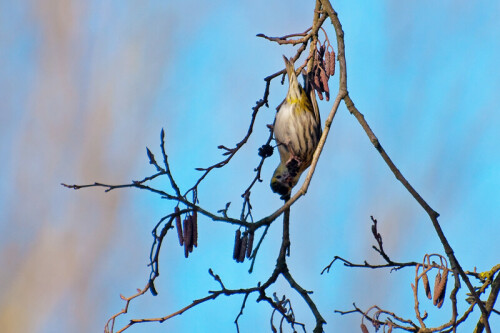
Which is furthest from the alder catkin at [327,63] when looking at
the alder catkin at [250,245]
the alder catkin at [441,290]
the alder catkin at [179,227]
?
the alder catkin at [441,290]

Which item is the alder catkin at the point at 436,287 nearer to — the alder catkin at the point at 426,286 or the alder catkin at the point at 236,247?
the alder catkin at the point at 426,286

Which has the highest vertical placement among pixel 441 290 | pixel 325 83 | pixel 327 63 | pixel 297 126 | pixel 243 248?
pixel 297 126

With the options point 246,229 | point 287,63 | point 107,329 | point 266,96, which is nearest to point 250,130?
point 266,96

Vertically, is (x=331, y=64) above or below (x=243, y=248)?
above

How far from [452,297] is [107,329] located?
1.19 m

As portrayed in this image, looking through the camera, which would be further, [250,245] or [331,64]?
[331,64]

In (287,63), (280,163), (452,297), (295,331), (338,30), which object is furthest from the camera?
(280,163)

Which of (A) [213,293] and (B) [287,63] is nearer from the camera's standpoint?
(A) [213,293]

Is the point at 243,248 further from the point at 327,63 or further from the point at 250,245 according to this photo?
the point at 327,63

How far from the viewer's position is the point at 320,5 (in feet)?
11.1

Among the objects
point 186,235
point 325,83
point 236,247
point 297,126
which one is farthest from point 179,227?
point 297,126

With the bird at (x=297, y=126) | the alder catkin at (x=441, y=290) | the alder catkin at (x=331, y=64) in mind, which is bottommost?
the alder catkin at (x=441, y=290)

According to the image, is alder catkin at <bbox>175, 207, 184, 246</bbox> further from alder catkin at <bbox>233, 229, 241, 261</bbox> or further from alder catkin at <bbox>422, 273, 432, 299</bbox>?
alder catkin at <bbox>422, 273, 432, 299</bbox>

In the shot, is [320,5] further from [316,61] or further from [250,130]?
[250,130]
